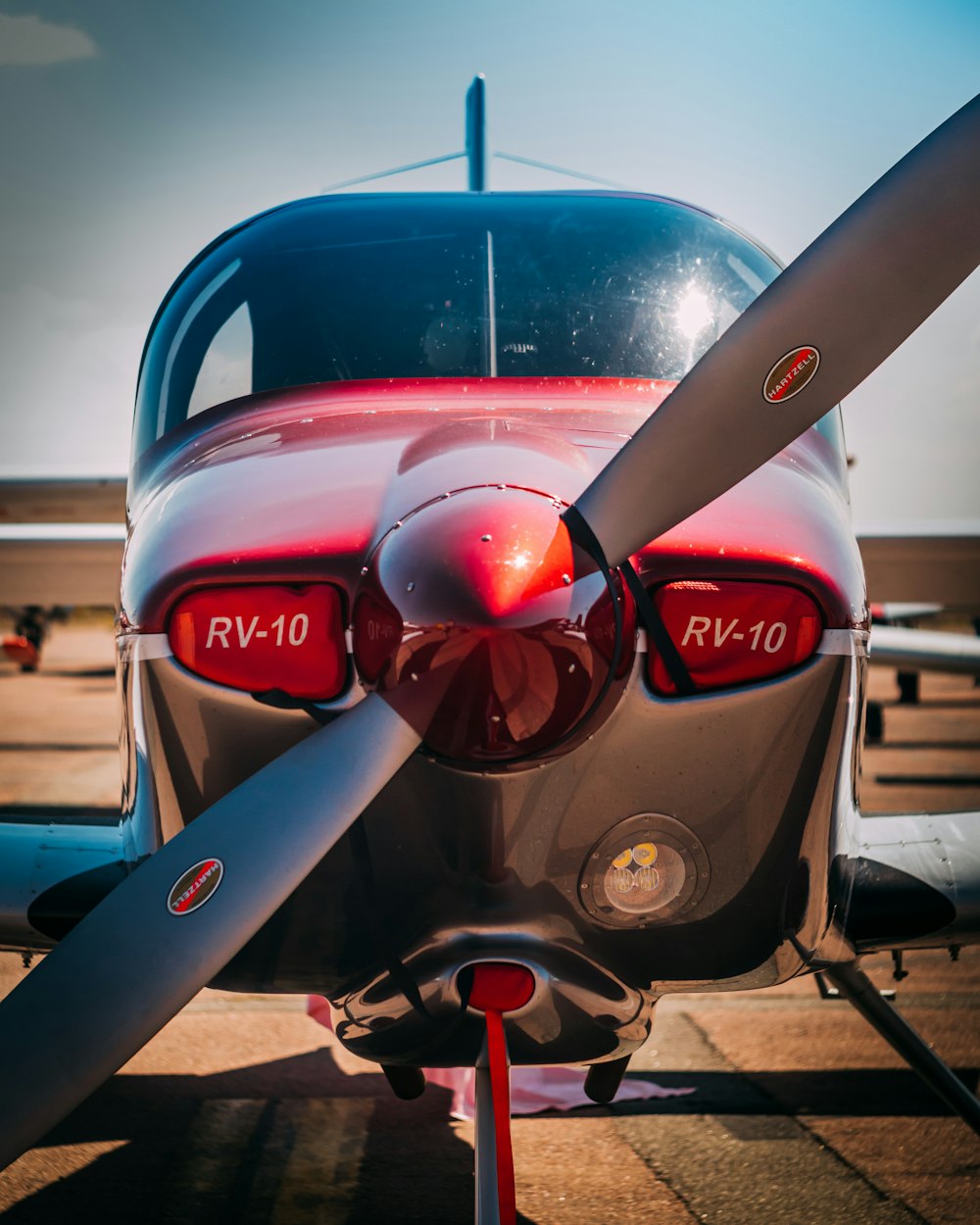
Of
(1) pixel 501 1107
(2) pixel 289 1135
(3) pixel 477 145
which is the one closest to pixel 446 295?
(1) pixel 501 1107

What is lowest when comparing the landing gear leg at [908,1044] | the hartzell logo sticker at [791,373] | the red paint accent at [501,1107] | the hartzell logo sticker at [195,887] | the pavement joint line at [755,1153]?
the pavement joint line at [755,1153]

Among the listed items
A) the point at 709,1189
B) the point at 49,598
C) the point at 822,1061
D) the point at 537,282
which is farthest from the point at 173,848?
the point at 49,598

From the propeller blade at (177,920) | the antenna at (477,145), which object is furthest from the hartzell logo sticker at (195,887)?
the antenna at (477,145)

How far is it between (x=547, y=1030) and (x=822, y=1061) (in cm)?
257

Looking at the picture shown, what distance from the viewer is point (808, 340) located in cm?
164

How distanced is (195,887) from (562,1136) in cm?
217

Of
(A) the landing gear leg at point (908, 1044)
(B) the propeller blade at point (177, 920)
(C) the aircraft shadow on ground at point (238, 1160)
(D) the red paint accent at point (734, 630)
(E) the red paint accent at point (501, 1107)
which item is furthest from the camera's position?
(A) the landing gear leg at point (908, 1044)

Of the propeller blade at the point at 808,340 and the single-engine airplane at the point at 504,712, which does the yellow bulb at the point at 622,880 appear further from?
the propeller blade at the point at 808,340

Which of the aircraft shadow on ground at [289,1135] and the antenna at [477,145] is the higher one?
the antenna at [477,145]

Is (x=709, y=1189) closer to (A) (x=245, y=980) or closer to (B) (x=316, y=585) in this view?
(A) (x=245, y=980)

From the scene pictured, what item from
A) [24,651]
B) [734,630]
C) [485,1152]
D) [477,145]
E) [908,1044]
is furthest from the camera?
[24,651]

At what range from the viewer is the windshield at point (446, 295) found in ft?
8.56

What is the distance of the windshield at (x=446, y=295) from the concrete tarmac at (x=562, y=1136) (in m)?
1.96

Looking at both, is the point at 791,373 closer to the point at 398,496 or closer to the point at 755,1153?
the point at 398,496
